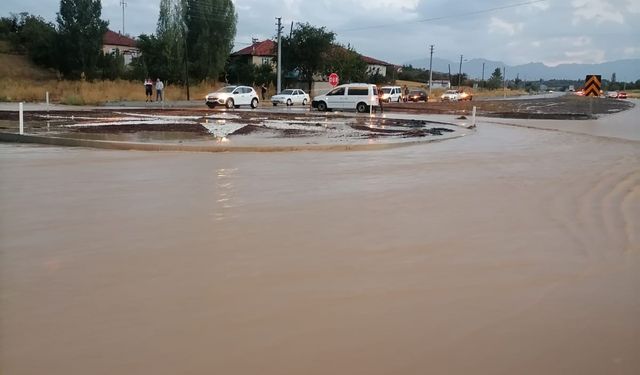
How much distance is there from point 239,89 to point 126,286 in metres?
33.7

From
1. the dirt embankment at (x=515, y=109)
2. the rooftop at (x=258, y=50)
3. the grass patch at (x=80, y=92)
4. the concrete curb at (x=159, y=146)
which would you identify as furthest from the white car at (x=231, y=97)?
the rooftop at (x=258, y=50)

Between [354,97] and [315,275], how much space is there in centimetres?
3069

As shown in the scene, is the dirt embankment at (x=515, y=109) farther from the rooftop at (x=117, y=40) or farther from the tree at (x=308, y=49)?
the rooftop at (x=117, y=40)

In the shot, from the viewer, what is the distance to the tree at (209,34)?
5697 centimetres

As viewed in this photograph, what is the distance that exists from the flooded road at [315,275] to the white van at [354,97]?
25479 millimetres

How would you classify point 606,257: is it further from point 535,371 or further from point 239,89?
point 239,89

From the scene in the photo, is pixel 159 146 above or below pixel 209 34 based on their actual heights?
below

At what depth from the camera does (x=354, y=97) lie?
35.0m

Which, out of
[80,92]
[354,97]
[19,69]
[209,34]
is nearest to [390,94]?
[209,34]

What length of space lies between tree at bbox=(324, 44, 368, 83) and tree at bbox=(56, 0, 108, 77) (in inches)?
920

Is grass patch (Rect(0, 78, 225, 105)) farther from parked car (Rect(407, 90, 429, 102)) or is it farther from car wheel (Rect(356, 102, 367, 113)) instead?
parked car (Rect(407, 90, 429, 102))

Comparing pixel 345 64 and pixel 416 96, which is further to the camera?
pixel 345 64

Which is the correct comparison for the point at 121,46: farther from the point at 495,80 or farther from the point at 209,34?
the point at 495,80

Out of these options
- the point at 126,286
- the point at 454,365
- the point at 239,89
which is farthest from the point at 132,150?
the point at 239,89
